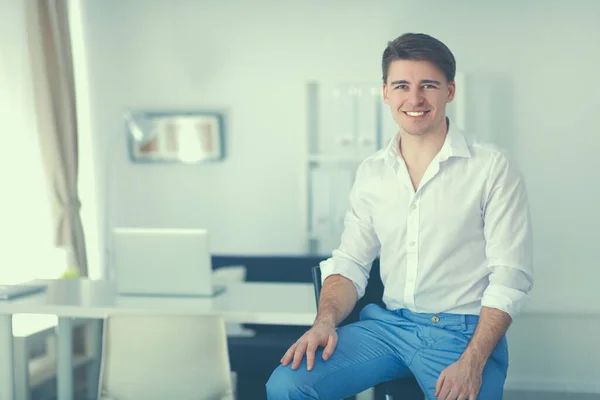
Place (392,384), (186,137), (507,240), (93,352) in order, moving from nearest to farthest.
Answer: (507,240), (392,384), (93,352), (186,137)

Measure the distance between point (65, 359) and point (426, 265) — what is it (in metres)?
1.98

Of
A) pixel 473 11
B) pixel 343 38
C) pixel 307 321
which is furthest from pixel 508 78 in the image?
pixel 307 321

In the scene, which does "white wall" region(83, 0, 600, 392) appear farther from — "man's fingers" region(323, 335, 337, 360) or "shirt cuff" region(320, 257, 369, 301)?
"man's fingers" region(323, 335, 337, 360)

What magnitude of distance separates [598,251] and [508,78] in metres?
1.18

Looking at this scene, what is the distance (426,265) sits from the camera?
2.04m

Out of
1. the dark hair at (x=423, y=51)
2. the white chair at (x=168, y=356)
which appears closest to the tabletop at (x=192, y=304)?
the white chair at (x=168, y=356)

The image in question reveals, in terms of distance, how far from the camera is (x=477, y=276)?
202 cm

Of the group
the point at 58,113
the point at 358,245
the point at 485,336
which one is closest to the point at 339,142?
the point at 58,113

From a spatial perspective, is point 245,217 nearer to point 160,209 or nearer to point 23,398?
point 160,209

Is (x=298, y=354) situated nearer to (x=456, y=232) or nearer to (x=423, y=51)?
(x=456, y=232)

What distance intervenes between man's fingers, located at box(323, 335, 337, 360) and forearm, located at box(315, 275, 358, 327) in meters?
0.06

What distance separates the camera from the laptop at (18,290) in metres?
3.07

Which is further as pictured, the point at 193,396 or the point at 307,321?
the point at 307,321

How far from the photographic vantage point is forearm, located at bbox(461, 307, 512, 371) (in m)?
1.85
